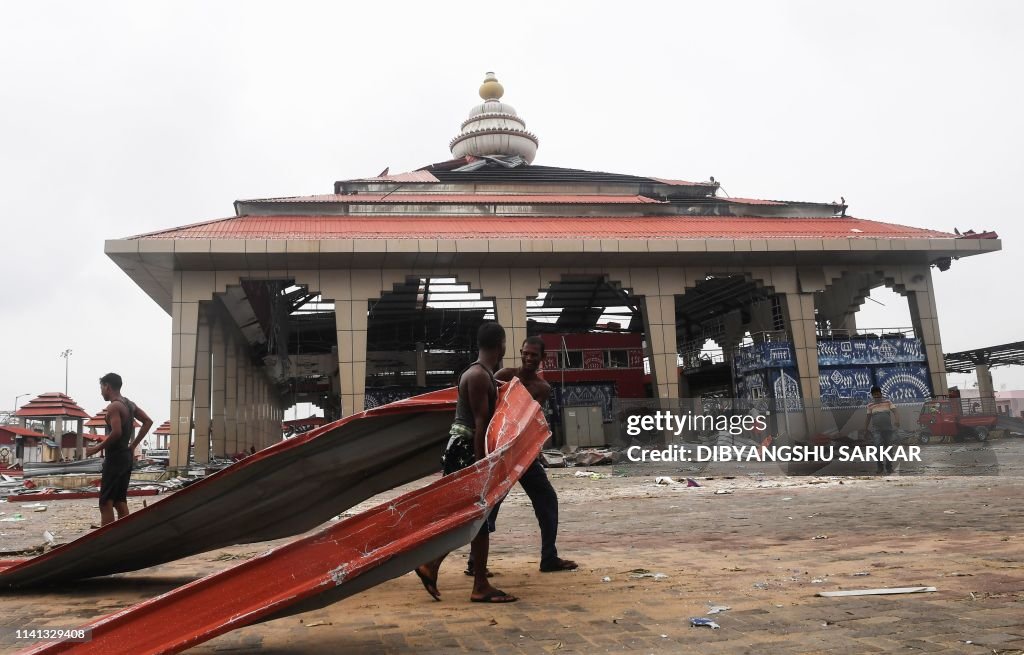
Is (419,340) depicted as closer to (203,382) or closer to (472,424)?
(203,382)

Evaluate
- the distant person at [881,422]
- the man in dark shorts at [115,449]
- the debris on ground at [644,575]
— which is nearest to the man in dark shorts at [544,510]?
the debris on ground at [644,575]

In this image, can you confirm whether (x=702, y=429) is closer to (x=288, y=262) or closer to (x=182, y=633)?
(x=288, y=262)

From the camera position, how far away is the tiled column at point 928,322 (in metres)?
23.8

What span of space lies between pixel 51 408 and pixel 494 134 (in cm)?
2338

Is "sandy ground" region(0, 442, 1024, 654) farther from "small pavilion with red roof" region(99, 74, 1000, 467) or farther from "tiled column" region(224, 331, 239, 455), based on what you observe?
"tiled column" region(224, 331, 239, 455)

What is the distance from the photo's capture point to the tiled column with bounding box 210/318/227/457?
1031 inches

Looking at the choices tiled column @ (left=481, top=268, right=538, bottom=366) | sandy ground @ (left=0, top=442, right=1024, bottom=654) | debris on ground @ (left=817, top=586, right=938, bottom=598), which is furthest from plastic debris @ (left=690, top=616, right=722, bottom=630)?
tiled column @ (left=481, top=268, right=538, bottom=366)

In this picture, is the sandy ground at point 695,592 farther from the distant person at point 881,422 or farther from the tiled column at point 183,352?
the tiled column at point 183,352

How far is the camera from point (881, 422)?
13.5 metres

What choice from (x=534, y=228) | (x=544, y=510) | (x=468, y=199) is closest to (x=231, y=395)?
(x=468, y=199)

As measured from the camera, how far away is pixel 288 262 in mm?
21188

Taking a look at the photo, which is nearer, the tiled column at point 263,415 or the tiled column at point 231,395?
the tiled column at point 231,395

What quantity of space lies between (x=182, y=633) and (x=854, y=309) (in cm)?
2759

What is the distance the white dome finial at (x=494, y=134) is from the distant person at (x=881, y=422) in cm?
2339
